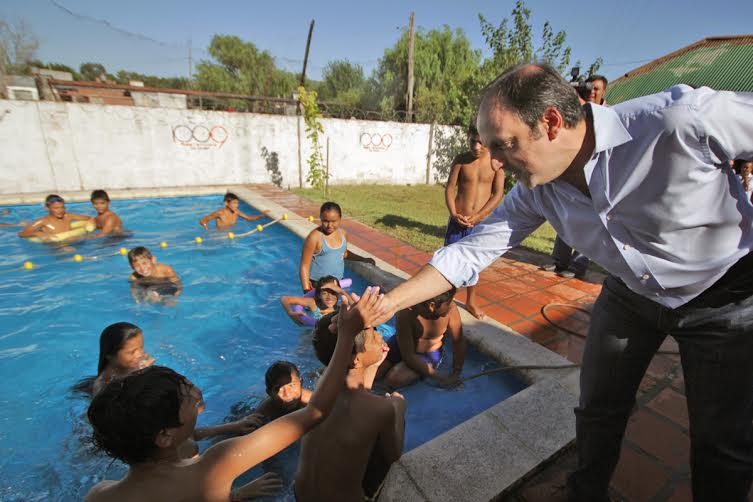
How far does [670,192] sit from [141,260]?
5.78 metres

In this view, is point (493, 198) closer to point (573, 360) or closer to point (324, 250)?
point (573, 360)

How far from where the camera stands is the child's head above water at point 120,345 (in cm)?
305

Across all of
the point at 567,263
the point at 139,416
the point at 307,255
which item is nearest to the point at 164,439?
the point at 139,416

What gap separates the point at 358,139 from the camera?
15.0 metres

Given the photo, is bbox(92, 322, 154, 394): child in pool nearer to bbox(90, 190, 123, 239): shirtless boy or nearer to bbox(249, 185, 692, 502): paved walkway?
bbox(249, 185, 692, 502): paved walkway

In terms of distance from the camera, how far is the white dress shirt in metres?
1.21

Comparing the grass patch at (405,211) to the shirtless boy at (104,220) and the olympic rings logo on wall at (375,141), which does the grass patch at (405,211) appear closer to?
the olympic rings logo on wall at (375,141)

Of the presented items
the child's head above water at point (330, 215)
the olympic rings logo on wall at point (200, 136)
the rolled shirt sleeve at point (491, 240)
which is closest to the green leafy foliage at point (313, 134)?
the olympic rings logo on wall at point (200, 136)

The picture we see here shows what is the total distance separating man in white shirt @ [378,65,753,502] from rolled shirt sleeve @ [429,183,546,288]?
0.78 ft

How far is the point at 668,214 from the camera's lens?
1.32 m

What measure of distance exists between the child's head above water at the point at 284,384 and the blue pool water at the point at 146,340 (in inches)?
18.7

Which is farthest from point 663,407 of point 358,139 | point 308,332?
point 358,139

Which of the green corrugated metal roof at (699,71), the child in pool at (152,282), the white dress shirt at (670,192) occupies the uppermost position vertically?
the green corrugated metal roof at (699,71)

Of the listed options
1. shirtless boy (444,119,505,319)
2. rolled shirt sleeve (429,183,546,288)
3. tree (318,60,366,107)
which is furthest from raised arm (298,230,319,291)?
tree (318,60,366,107)
